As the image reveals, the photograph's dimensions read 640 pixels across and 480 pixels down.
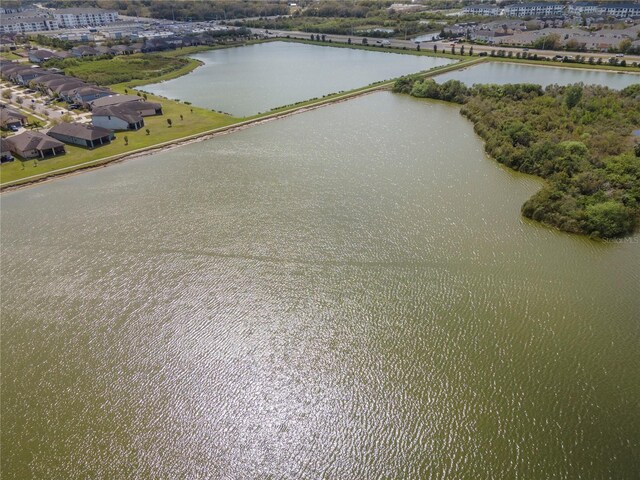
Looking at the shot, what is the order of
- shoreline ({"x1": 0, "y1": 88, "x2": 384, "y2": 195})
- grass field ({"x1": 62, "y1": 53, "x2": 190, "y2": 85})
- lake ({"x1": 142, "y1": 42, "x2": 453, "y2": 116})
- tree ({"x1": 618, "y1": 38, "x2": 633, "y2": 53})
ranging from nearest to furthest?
shoreline ({"x1": 0, "y1": 88, "x2": 384, "y2": 195}), lake ({"x1": 142, "y1": 42, "x2": 453, "y2": 116}), grass field ({"x1": 62, "y1": 53, "x2": 190, "y2": 85}), tree ({"x1": 618, "y1": 38, "x2": 633, "y2": 53})

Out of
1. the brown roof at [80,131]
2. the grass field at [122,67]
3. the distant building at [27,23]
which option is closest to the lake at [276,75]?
the grass field at [122,67]

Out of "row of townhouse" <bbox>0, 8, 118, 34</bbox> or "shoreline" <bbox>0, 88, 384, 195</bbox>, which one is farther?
"row of townhouse" <bbox>0, 8, 118, 34</bbox>

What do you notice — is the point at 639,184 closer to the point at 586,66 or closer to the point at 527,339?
the point at 527,339

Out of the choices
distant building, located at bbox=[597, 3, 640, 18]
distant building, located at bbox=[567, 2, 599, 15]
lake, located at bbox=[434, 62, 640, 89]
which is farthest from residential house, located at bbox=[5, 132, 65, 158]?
distant building, located at bbox=[567, 2, 599, 15]

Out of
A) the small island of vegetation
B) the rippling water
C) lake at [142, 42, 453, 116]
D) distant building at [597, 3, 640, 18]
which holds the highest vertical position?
distant building at [597, 3, 640, 18]

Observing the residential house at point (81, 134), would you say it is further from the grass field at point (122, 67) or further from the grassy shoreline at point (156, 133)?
the grass field at point (122, 67)

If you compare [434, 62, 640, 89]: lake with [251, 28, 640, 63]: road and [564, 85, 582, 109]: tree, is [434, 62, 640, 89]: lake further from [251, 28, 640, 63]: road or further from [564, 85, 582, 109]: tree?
[564, 85, 582, 109]: tree

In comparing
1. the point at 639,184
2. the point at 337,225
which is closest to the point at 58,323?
the point at 337,225
